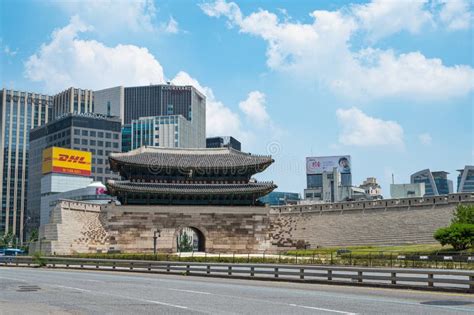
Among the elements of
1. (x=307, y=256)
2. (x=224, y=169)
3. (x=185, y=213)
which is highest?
(x=224, y=169)

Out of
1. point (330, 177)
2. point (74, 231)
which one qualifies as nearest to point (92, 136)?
point (330, 177)

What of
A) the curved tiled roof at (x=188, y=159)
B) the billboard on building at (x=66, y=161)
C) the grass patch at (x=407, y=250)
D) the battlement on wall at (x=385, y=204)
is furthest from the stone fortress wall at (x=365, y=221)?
the billboard on building at (x=66, y=161)

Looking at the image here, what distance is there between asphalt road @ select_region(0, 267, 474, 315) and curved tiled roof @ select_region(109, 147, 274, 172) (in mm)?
47074

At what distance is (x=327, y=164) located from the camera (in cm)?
15575

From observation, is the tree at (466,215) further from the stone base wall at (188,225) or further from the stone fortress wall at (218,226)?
the stone base wall at (188,225)

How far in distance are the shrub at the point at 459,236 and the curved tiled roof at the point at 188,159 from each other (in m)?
26.2

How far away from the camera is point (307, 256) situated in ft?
202

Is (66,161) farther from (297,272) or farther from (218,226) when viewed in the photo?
(297,272)

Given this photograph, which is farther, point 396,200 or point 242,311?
point 396,200

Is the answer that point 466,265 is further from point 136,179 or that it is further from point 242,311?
point 136,179

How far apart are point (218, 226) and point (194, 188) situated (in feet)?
18.4

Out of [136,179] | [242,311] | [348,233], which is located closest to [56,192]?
[136,179]

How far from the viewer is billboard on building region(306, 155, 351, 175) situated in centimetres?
15362

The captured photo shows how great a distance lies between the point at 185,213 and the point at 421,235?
2815cm
